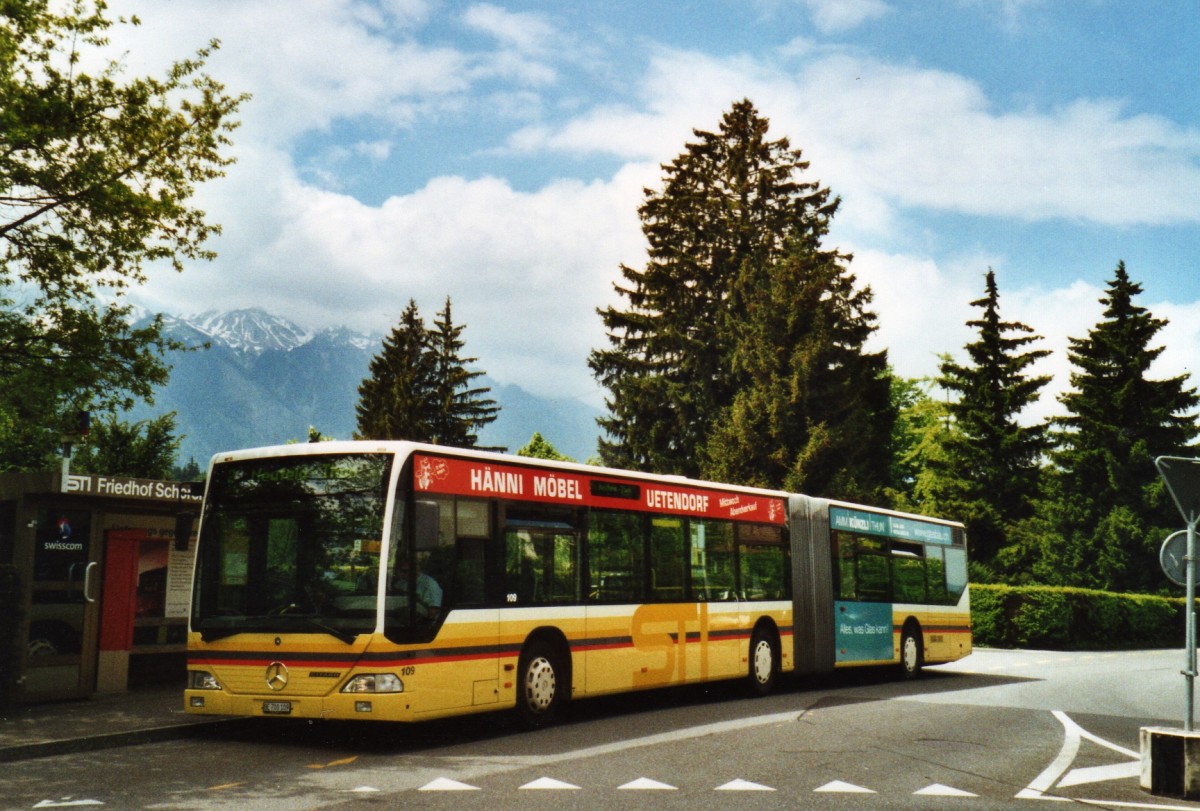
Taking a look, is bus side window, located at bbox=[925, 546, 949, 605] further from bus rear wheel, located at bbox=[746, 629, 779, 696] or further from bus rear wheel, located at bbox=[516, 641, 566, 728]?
bus rear wheel, located at bbox=[516, 641, 566, 728]

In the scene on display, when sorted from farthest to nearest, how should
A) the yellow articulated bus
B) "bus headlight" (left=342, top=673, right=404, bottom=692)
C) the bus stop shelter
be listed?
the bus stop shelter → the yellow articulated bus → "bus headlight" (left=342, top=673, right=404, bottom=692)

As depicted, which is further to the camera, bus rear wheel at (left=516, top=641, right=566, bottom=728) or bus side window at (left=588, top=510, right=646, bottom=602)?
bus side window at (left=588, top=510, right=646, bottom=602)

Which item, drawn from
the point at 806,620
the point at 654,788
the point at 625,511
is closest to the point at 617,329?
the point at 806,620

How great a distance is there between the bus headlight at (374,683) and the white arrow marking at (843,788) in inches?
162

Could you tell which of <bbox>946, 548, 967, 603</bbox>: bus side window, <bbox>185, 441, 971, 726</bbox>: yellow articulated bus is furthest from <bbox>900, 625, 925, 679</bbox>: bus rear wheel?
<bbox>185, 441, 971, 726</bbox>: yellow articulated bus

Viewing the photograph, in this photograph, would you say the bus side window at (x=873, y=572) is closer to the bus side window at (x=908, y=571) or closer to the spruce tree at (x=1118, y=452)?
the bus side window at (x=908, y=571)

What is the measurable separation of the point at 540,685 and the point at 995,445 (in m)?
43.5

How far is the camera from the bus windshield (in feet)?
37.1

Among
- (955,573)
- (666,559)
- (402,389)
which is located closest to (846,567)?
(955,573)

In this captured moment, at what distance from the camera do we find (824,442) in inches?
1618

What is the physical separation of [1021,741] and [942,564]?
35.9 feet

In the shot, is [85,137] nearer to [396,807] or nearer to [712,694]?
[712,694]

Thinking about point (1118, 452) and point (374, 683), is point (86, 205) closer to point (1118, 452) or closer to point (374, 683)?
point (374, 683)

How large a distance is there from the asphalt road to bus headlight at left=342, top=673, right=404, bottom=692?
0.60 meters
